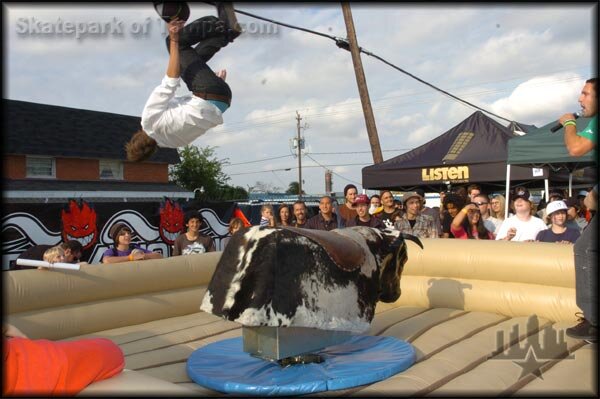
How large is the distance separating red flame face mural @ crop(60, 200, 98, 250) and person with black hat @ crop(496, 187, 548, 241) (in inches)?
172

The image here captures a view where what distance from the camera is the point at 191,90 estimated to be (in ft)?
9.12

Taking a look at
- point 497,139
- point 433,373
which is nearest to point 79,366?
point 433,373

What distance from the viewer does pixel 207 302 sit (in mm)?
2982

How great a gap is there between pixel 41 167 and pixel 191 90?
17248 mm

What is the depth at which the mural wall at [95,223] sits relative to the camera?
5.78m

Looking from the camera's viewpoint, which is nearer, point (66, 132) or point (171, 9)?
point (171, 9)

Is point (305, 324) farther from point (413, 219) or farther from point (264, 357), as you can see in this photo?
point (413, 219)

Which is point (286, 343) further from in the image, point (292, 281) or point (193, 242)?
point (193, 242)

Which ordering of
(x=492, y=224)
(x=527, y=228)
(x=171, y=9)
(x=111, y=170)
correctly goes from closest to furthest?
1. (x=171, y=9)
2. (x=527, y=228)
3. (x=492, y=224)
4. (x=111, y=170)

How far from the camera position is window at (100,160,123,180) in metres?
19.7

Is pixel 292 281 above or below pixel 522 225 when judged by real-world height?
below

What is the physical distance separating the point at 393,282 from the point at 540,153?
371 centimetres

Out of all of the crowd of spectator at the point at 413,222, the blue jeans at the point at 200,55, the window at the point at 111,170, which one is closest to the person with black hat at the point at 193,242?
the crowd of spectator at the point at 413,222

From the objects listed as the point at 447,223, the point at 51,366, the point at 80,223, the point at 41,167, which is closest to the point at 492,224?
the point at 447,223
